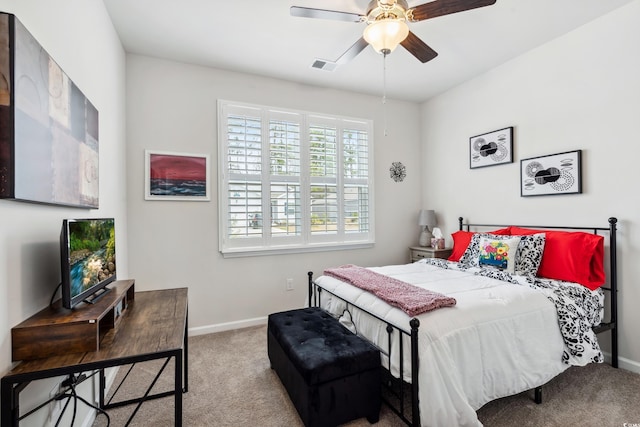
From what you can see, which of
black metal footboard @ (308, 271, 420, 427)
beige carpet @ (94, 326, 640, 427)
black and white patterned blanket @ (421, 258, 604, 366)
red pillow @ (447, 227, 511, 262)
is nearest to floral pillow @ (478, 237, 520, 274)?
black and white patterned blanket @ (421, 258, 604, 366)

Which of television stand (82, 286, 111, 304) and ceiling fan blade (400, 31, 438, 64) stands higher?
ceiling fan blade (400, 31, 438, 64)

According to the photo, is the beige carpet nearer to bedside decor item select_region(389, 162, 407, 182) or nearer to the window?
the window

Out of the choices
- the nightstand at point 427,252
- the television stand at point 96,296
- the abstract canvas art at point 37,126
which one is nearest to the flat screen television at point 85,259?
the television stand at point 96,296

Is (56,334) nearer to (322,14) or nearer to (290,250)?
(322,14)

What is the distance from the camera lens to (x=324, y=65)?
330 cm

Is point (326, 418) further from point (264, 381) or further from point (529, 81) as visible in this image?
point (529, 81)

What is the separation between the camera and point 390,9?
193cm

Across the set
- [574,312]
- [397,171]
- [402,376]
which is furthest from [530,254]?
[397,171]

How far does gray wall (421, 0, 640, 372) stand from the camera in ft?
8.02

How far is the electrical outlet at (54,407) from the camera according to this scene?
141 cm

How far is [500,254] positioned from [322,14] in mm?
2402

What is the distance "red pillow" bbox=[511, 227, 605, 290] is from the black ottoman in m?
1.80

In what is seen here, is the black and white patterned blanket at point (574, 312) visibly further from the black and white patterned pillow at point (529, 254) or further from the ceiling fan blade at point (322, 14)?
the ceiling fan blade at point (322, 14)

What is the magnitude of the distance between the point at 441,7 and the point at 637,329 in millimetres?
2829
